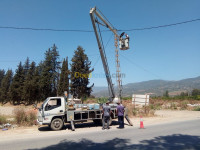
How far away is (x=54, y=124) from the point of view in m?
10.9

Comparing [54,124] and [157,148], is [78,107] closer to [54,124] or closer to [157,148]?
[54,124]

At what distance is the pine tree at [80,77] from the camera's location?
108 ft

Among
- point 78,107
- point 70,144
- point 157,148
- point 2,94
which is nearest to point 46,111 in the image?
point 78,107

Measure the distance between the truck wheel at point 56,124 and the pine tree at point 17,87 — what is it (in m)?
45.3

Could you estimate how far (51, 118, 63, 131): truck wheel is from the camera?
1090cm

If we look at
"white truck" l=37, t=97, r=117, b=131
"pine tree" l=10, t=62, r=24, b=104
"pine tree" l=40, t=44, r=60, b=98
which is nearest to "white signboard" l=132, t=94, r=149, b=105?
"white truck" l=37, t=97, r=117, b=131

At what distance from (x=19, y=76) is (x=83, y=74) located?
107ft

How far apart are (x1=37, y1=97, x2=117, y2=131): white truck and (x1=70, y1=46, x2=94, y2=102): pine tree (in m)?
20.4

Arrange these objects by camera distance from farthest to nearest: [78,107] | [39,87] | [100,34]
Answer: [39,87] → [100,34] → [78,107]

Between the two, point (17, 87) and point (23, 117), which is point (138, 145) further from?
point (17, 87)

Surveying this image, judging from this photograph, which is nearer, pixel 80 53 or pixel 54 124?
pixel 54 124

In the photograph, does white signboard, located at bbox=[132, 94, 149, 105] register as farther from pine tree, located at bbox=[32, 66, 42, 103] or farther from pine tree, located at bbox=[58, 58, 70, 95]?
pine tree, located at bbox=[32, 66, 42, 103]

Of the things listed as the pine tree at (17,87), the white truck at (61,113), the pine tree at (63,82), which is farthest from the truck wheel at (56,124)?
the pine tree at (17,87)

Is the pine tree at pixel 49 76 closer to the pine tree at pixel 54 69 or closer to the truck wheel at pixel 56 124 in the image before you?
the pine tree at pixel 54 69
